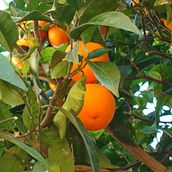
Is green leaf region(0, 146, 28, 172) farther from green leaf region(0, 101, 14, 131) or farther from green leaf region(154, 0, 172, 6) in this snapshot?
green leaf region(154, 0, 172, 6)

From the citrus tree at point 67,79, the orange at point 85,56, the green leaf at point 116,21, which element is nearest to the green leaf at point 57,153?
the citrus tree at point 67,79

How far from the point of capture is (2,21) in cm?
64

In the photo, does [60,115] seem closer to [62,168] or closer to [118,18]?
[62,168]

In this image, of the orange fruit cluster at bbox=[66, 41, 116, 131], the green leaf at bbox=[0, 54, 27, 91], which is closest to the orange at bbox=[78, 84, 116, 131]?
the orange fruit cluster at bbox=[66, 41, 116, 131]

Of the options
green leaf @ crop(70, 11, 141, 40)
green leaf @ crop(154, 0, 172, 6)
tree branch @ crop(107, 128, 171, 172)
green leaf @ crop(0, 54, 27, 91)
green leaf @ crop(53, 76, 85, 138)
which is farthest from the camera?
tree branch @ crop(107, 128, 171, 172)

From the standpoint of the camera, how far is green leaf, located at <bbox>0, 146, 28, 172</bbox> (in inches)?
29.3

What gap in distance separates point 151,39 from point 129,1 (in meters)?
0.26

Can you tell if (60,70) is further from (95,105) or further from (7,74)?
(7,74)

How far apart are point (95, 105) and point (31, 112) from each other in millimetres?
121

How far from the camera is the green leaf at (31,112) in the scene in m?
0.69

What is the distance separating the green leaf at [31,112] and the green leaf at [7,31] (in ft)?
0.26

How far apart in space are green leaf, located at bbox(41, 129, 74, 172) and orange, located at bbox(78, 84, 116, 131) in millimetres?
63

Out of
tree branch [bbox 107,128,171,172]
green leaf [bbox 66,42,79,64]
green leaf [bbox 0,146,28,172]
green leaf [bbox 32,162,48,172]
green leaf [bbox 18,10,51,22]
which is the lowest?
tree branch [bbox 107,128,171,172]

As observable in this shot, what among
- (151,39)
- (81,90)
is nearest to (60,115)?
(81,90)
